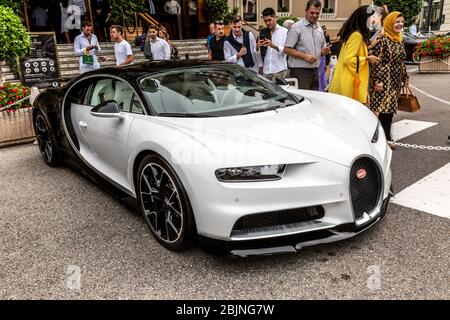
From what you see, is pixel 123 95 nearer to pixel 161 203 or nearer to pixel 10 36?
pixel 161 203

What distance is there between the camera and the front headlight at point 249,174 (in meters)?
Answer: 2.43

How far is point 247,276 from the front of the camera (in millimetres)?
2580

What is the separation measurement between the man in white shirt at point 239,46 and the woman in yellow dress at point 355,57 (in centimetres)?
231

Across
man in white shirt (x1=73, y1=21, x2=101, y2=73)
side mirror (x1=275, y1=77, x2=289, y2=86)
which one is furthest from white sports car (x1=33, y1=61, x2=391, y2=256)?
man in white shirt (x1=73, y1=21, x2=101, y2=73)

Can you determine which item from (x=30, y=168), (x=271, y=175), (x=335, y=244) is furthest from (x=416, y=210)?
(x=30, y=168)

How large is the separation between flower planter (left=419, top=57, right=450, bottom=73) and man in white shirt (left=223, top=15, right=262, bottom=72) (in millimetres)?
7894

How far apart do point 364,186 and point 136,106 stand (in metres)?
1.86

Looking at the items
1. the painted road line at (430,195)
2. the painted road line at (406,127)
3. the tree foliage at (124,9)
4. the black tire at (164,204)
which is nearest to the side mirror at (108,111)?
the black tire at (164,204)

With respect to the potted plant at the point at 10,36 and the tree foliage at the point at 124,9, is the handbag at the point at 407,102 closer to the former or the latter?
the potted plant at the point at 10,36

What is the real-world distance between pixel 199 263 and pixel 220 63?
6.83ft

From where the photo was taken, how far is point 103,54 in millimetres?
11938

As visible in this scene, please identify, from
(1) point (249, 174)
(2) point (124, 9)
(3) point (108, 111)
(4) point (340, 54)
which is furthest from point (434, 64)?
(1) point (249, 174)

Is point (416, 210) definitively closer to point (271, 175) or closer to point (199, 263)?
point (271, 175)

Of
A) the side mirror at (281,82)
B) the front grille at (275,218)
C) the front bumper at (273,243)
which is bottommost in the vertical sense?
the front bumper at (273,243)
